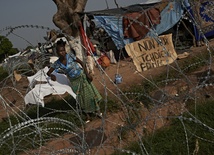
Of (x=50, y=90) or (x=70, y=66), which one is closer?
(x=70, y=66)

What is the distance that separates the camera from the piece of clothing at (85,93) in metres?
4.99

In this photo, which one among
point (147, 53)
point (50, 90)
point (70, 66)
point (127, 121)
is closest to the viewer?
point (147, 53)

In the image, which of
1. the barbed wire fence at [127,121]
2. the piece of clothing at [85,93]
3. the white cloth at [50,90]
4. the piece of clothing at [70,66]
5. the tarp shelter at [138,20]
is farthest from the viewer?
the tarp shelter at [138,20]

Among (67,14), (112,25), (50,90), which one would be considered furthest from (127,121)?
(112,25)

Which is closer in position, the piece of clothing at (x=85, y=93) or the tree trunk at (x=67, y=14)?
the piece of clothing at (x=85, y=93)

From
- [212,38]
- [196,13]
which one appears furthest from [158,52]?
[212,38]

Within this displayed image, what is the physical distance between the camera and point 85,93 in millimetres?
5098

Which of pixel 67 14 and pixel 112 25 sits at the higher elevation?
pixel 67 14

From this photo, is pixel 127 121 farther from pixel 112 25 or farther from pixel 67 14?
pixel 112 25

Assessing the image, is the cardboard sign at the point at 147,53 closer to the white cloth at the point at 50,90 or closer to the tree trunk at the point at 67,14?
the white cloth at the point at 50,90

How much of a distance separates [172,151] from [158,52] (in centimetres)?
145

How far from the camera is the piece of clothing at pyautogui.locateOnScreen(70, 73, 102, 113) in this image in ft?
16.4

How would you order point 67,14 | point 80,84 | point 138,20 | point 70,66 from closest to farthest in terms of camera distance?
point 70,66, point 80,84, point 67,14, point 138,20

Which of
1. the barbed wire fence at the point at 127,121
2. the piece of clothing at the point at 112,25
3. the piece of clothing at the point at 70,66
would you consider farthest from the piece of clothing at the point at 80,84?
the piece of clothing at the point at 112,25
